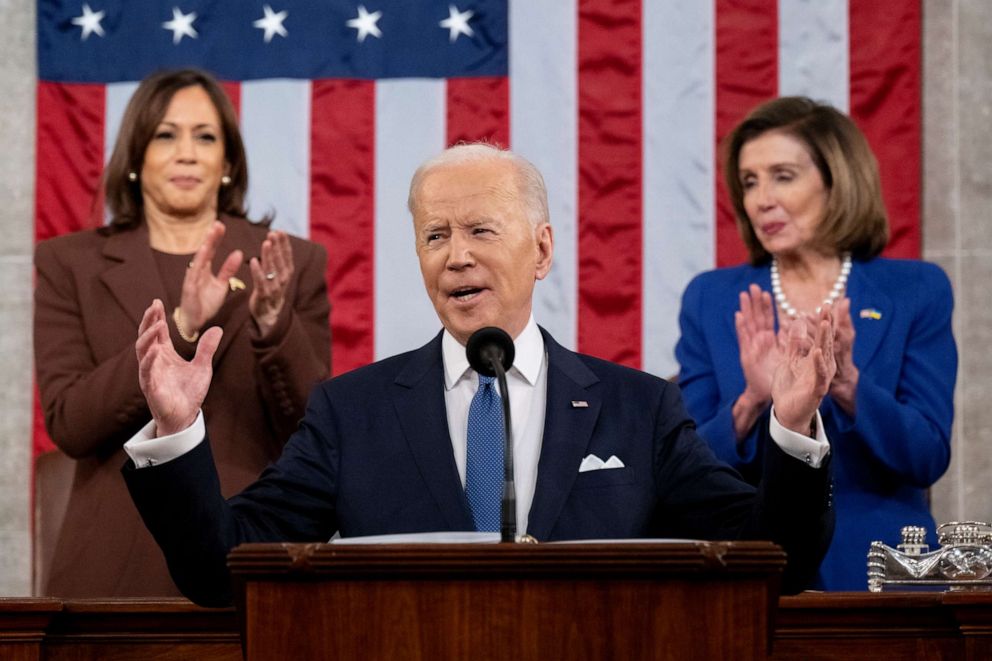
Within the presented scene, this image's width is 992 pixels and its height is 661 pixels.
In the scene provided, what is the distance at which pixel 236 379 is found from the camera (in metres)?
3.75

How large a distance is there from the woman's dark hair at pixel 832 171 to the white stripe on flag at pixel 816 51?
35.5 inches

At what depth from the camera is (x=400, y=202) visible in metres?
5.02

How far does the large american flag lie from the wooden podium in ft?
9.73

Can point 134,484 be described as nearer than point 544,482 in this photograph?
Yes

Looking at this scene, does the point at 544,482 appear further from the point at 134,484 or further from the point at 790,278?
the point at 790,278

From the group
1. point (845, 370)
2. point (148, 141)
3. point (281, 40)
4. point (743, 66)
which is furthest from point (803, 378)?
point (281, 40)

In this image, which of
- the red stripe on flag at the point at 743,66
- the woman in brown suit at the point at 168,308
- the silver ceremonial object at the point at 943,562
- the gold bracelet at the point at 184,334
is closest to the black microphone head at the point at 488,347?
the silver ceremonial object at the point at 943,562

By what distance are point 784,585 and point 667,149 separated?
2673 mm

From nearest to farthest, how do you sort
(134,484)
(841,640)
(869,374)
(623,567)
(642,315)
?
(623,567), (134,484), (841,640), (869,374), (642,315)

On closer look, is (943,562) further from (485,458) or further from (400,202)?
(400,202)

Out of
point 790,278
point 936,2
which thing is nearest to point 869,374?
point 790,278

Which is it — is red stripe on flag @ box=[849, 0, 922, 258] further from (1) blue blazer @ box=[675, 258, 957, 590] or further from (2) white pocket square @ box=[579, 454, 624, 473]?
(2) white pocket square @ box=[579, 454, 624, 473]

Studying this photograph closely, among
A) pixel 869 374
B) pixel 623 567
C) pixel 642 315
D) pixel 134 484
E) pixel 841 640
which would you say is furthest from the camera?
pixel 642 315

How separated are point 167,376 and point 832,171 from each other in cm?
208
